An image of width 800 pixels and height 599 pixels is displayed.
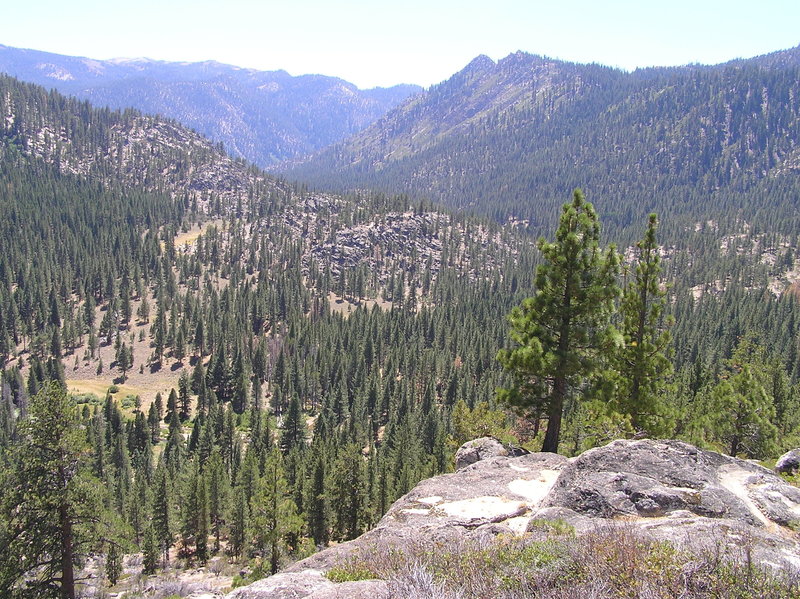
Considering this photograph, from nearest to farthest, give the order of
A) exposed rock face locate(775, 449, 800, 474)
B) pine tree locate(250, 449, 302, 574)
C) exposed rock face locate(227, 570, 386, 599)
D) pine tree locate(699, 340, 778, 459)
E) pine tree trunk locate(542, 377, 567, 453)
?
1. exposed rock face locate(227, 570, 386, 599)
2. exposed rock face locate(775, 449, 800, 474)
3. pine tree trunk locate(542, 377, 567, 453)
4. pine tree locate(699, 340, 778, 459)
5. pine tree locate(250, 449, 302, 574)

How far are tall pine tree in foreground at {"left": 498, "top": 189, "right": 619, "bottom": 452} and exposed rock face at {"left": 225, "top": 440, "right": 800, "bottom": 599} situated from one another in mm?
5820

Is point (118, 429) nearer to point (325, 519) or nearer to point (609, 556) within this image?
point (325, 519)

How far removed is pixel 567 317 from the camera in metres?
21.6

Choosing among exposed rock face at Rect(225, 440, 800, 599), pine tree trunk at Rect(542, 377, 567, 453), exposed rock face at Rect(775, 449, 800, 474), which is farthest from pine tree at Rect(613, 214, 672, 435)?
exposed rock face at Rect(225, 440, 800, 599)

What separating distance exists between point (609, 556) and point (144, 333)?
177m

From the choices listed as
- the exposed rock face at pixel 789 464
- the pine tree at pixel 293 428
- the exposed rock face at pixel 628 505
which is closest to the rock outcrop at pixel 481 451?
the exposed rock face at pixel 628 505

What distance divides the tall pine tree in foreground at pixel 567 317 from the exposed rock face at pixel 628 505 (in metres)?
5.82

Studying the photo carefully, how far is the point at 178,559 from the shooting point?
59969 millimetres

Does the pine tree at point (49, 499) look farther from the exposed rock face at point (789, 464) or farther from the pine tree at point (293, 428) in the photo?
the pine tree at point (293, 428)

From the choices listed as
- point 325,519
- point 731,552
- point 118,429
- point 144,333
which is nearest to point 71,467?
point 731,552

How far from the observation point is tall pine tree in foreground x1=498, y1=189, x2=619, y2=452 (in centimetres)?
2103

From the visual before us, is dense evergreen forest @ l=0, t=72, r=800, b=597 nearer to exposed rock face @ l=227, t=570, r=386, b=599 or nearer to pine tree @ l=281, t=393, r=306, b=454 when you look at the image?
pine tree @ l=281, t=393, r=306, b=454

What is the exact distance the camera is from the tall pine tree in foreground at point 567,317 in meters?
21.0

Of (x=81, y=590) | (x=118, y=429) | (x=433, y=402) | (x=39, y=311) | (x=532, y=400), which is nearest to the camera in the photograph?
A: (x=532, y=400)
